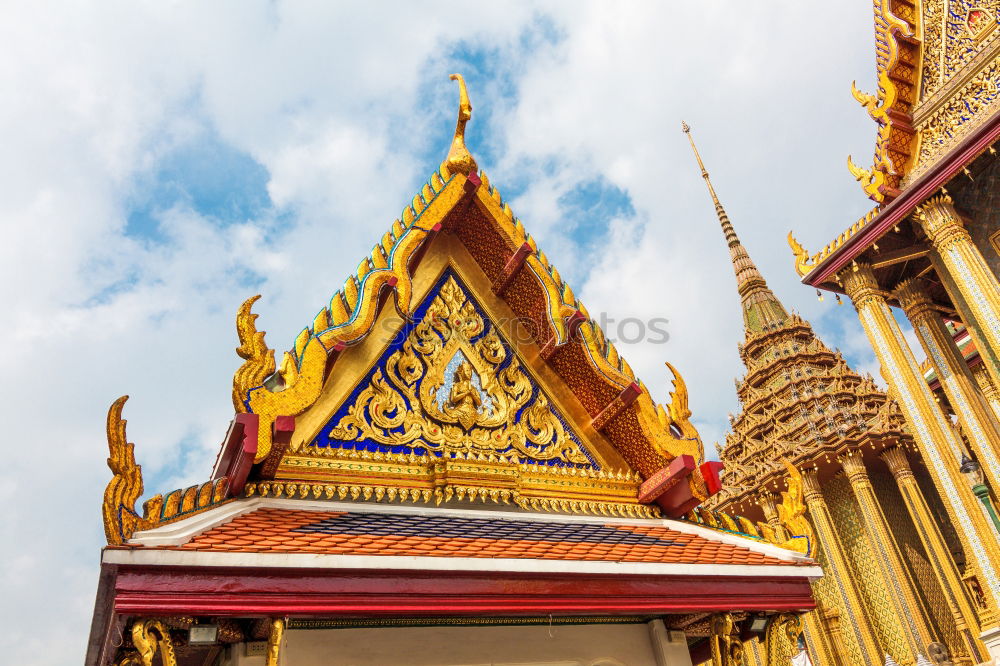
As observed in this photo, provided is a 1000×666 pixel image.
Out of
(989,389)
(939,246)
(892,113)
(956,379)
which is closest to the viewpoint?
(939,246)

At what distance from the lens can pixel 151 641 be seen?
7.52ft

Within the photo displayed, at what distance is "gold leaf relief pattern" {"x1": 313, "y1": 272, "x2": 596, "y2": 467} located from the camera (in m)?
3.81

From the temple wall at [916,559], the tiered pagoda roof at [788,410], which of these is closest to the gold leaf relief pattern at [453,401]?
the tiered pagoda roof at [788,410]

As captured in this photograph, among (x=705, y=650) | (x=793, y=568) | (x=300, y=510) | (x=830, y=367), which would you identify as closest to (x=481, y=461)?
(x=300, y=510)

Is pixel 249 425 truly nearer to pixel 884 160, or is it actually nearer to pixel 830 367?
pixel 884 160

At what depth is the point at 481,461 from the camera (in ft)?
12.8

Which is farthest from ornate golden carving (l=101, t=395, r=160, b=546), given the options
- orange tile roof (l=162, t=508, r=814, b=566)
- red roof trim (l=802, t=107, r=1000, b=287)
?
red roof trim (l=802, t=107, r=1000, b=287)

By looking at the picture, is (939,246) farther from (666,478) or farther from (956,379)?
(666,478)

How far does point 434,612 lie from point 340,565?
0.42 meters

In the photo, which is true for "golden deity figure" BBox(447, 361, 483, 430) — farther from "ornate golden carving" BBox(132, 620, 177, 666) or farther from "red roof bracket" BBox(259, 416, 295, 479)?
"ornate golden carving" BBox(132, 620, 177, 666)

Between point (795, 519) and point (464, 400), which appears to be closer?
point (795, 519)

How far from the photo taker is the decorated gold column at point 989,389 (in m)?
11.3

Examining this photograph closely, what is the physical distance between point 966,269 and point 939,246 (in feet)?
2.18

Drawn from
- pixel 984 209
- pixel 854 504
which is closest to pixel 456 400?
pixel 984 209
